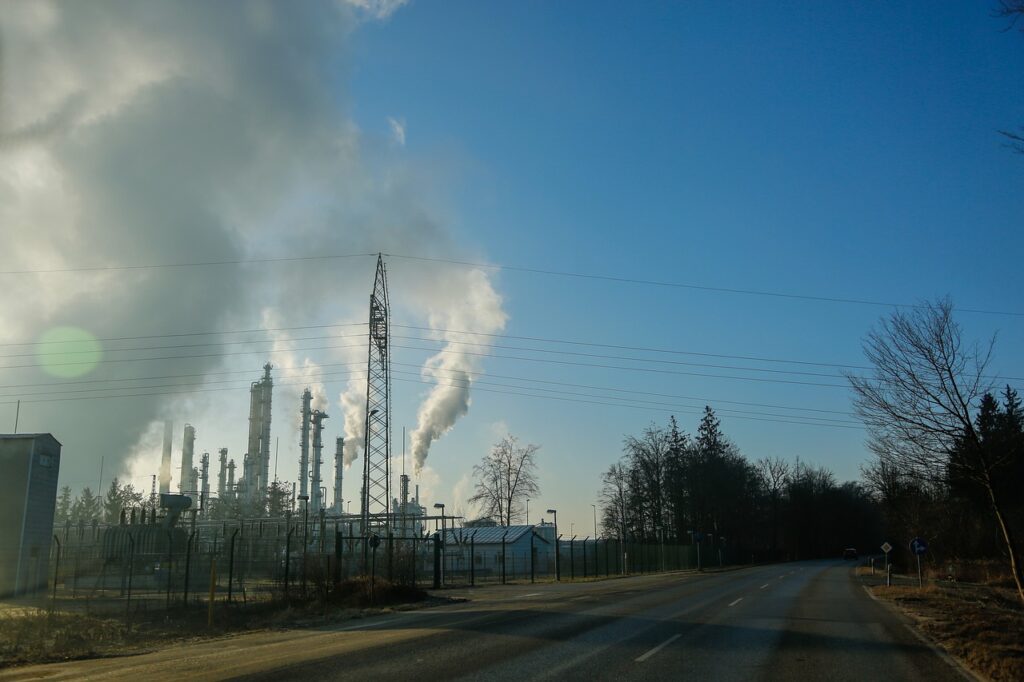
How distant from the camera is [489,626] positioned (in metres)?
16.8

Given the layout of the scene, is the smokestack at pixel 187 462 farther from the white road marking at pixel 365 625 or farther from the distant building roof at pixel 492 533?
the white road marking at pixel 365 625

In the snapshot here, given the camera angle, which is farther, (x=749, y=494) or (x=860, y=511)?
(x=860, y=511)

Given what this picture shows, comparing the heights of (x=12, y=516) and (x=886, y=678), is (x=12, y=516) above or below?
above

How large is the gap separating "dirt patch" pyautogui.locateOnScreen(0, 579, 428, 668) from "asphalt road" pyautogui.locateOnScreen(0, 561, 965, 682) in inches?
52.5

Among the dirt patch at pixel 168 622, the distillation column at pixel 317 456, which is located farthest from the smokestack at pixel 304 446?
the dirt patch at pixel 168 622

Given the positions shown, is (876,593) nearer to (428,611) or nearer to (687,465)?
(428,611)

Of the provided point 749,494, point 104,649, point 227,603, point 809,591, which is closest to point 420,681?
point 104,649

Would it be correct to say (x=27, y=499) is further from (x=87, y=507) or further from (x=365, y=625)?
(x=87, y=507)

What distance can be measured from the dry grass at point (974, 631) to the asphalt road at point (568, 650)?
0.52 metres

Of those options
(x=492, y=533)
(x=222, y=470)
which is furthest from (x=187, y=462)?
(x=492, y=533)

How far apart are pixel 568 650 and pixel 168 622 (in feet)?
41.2

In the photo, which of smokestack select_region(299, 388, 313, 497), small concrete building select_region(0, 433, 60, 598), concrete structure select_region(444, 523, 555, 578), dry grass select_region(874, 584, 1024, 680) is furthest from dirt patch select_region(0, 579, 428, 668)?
smokestack select_region(299, 388, 313, 497)

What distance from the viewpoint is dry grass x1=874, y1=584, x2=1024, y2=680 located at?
40.3ft

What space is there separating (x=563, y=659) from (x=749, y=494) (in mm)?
90294
